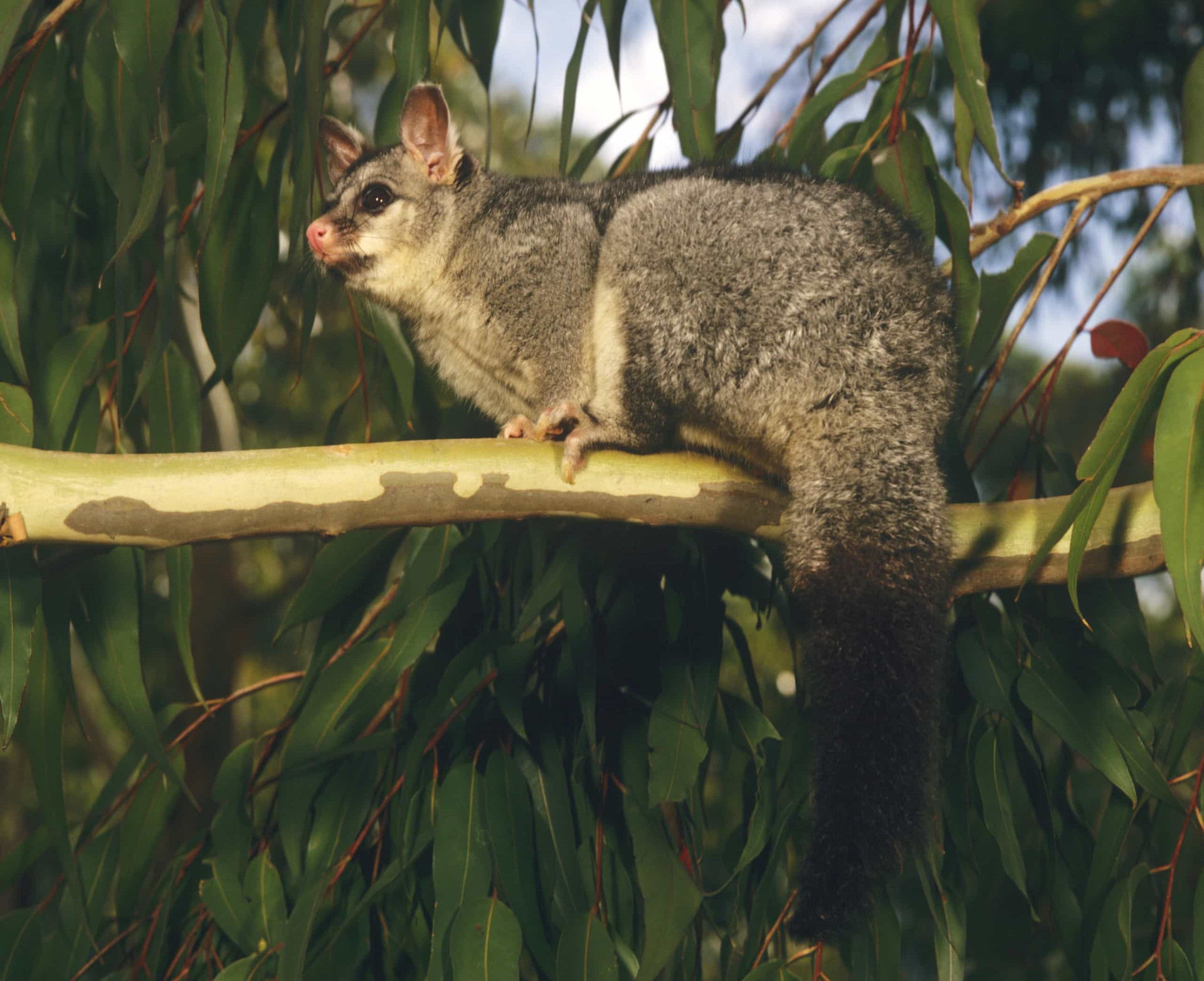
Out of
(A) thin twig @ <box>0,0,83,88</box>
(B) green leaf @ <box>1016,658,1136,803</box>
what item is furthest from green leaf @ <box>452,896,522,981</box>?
(A) thin twig @ <box>0,0,83,88</box>

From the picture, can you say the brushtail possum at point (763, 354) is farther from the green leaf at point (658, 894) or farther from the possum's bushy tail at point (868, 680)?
the green leaf at point (658, 894)

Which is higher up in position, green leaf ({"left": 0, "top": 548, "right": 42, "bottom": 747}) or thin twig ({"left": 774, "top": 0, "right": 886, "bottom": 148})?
thin twig ({"left": 774, "top": 0, "right": 886, "bottom": 148})

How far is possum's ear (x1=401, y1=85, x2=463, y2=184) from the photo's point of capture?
103 inches

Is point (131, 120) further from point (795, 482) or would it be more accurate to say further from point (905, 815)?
point (905, 815)

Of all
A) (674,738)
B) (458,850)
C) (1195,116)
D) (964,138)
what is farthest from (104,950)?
(1195,116)

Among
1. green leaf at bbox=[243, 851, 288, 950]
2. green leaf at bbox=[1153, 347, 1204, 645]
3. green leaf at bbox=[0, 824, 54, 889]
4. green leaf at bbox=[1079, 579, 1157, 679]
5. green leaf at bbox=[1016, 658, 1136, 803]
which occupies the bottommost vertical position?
green leaf at bbox=[0, 824, 54, 889]

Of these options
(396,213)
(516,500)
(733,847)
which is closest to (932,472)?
(516,500)

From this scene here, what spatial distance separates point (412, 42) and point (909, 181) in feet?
Answer: 3.81

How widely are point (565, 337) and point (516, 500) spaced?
0.69 m

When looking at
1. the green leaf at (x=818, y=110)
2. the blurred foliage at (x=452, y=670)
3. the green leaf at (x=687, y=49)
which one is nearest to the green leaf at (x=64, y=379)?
the blurred foliage at (x=452, y=670)

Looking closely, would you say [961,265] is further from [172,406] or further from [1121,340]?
[172,406]

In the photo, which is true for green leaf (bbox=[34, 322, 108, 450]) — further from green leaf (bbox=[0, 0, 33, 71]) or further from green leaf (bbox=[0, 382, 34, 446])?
green leaf (bbox=[0, 0, 33, 71])

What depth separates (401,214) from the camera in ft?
8.81

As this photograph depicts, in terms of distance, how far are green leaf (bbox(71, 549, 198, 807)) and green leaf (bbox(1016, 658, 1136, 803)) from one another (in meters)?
1.58
